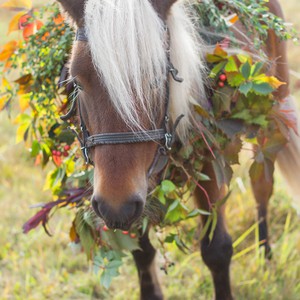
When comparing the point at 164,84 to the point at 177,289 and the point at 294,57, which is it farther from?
the point at 294,57

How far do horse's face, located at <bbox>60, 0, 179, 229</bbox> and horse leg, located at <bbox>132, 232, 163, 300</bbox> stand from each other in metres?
0.94

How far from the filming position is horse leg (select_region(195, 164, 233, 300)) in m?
2.34

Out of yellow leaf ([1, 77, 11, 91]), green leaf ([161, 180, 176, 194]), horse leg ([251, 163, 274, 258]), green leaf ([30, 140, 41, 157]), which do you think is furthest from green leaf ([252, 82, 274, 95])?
horse leg ([251, 163, 274, 258])

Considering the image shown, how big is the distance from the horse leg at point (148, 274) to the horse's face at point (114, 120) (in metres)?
0.94

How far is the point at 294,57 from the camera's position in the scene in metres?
6.25

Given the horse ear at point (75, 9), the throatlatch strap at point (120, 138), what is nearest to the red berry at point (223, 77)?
the throatlatch strap at point (120, 138)

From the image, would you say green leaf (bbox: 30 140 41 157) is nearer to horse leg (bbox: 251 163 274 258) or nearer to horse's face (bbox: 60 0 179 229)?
horse's face (bbox: 60 0 179 229)

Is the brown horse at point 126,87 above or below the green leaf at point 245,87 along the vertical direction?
above

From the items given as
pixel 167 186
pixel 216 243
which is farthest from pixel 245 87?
pixel 216 243

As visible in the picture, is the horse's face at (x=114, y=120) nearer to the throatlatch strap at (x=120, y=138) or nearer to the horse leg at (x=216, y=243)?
the throatlatch strap at (x=120, y=138)

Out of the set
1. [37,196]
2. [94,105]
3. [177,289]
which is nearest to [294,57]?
[37,196]

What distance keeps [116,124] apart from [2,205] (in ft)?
8.01

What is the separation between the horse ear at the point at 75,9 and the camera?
185 centimetres

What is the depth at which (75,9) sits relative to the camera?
1.86 m
